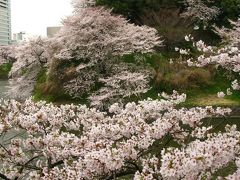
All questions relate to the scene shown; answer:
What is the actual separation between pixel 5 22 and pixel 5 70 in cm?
9259

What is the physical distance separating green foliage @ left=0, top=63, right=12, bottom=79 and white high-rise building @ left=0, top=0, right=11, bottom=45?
80820 millimetres

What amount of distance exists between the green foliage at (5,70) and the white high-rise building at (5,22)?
80820mm

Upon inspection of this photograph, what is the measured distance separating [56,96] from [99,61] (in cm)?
388

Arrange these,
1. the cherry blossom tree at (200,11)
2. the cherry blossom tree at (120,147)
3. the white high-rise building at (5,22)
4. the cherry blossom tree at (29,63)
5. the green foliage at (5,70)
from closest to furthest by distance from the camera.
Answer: the cherry blossom tree at (120,147) → the cherry blossom tree at (29,63) → the cherry blossom tree at (200,11) → the green foliage at (5,70) → the white high-rise building at (5,22)

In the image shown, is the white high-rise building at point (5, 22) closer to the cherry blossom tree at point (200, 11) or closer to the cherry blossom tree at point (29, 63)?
the cherry blossom tree at point (200, 11)

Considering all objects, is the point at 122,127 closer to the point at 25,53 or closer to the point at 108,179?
the point at 108,179

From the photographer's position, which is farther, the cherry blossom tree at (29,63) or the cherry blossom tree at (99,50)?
the cherry blossom tree at (29,63)

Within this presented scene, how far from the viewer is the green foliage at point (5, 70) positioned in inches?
2344

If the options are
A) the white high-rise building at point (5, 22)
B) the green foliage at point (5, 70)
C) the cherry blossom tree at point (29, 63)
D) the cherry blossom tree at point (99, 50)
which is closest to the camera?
the cherry blossom tree at point (99, 50)

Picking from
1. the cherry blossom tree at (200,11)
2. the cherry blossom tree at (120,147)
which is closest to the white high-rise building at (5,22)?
the cherry blossom tree at (200,11)

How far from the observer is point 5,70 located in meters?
60.2

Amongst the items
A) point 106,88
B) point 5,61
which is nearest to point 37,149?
point 106,88

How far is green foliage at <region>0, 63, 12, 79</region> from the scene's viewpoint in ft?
195

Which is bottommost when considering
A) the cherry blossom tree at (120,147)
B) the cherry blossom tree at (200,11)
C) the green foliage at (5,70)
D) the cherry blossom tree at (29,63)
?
the green foliage at (5,70)
